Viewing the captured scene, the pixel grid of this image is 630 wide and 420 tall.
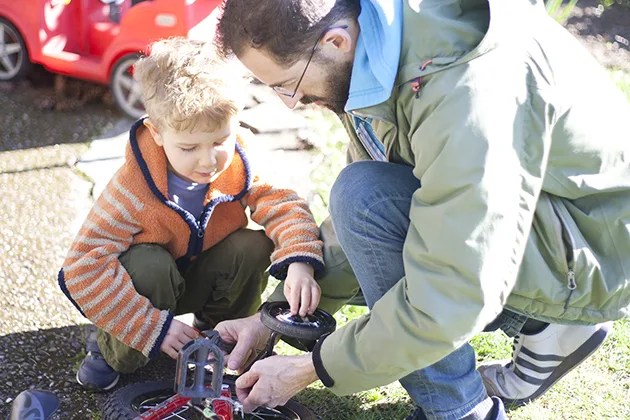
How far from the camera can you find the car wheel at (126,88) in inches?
159

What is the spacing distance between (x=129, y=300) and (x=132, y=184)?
0.31 meters

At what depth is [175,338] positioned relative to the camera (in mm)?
2430

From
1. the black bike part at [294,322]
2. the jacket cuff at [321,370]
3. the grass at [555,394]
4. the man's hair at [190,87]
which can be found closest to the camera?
the jacket cuff at [321,370]

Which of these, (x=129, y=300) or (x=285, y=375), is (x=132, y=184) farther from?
(x=285, y=375)

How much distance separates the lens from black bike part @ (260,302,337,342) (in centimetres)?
225

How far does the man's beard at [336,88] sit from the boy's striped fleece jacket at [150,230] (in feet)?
1.62

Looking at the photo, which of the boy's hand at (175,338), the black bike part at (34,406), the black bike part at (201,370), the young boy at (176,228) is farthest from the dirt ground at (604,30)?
the black bike part at (34,406)

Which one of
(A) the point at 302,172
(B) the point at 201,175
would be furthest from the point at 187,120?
(A) the point at 302,172

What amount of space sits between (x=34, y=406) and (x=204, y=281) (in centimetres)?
62

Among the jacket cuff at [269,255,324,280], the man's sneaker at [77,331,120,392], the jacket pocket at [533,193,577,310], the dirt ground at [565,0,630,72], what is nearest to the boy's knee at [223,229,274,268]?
the jacket cuff at [269,255,324,280]

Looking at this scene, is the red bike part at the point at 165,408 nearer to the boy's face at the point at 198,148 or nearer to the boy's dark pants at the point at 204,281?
the boy's dark pants at the point at 204,281

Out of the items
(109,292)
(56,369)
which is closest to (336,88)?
(109,292)

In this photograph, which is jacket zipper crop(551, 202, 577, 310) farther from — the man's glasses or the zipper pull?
the man's glasses

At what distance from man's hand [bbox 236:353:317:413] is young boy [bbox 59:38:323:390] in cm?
27
